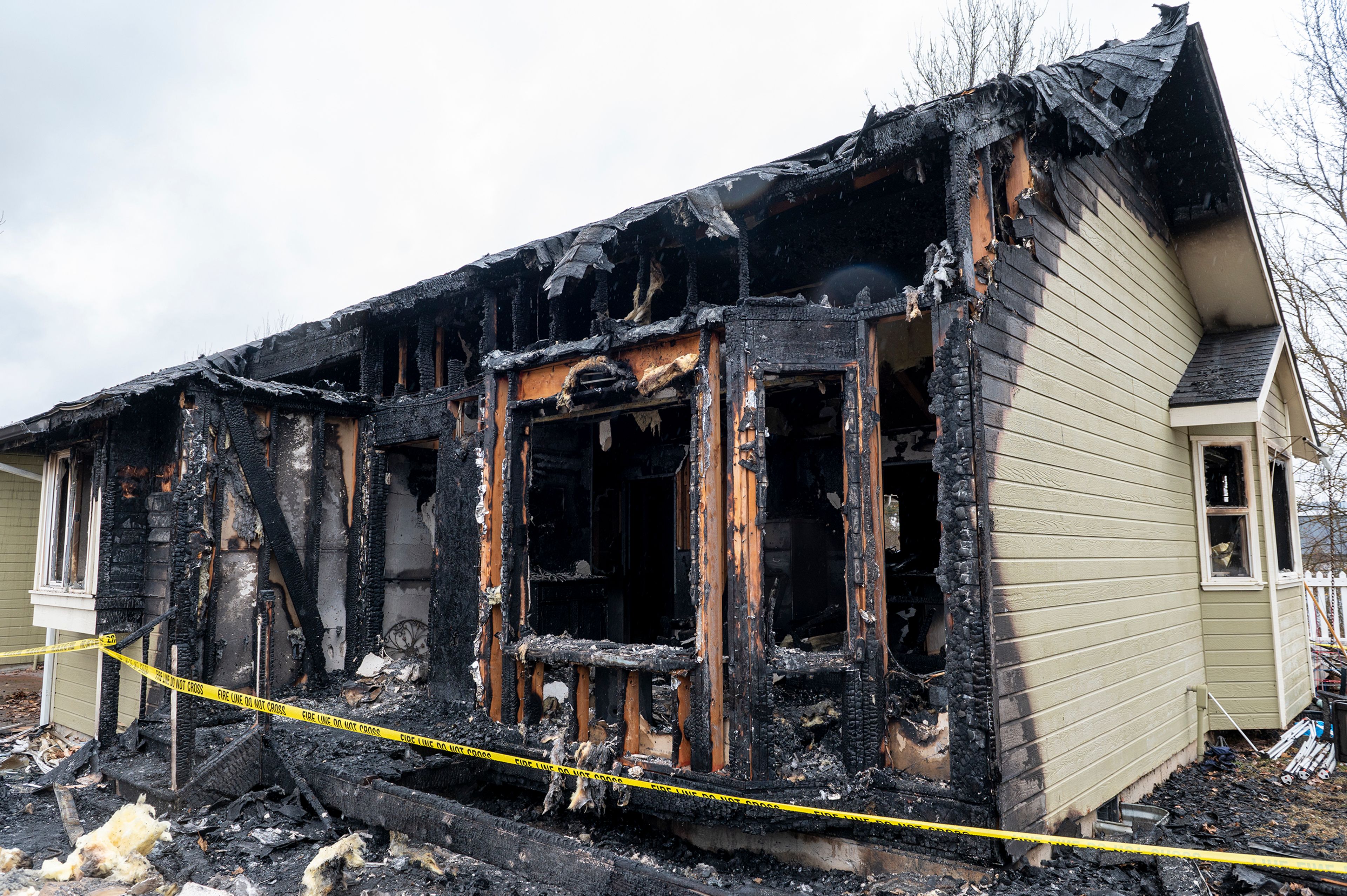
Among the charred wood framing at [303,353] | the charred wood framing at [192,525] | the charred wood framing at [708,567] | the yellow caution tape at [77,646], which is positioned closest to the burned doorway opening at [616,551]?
the charred wood framing at [708,567]

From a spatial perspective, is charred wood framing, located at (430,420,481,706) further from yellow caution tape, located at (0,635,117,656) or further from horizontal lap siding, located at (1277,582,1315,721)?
horizontal lap siding, located at (1277,582,1315,721)

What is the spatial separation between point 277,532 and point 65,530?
3.68 meters

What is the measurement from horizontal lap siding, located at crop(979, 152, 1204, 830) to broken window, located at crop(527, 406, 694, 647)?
3808 mm

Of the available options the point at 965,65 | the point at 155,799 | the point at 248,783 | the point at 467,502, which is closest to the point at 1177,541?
the point at 467,502

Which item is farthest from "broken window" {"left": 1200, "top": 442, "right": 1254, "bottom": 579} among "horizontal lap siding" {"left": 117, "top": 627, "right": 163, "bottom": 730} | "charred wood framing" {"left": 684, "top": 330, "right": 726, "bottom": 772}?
"horizontal lap siding" {"left": 117, "top": 627, "right": 163, "bottom": 730}

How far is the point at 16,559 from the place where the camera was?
602 inches

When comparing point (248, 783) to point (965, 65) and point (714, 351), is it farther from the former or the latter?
point (965, 65)

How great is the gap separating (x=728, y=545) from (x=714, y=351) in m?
1.22

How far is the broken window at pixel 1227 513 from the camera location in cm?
819

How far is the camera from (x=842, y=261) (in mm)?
5672

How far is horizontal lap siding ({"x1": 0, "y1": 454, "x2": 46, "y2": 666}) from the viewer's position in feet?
49.5

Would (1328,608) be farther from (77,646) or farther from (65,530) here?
(65,530)

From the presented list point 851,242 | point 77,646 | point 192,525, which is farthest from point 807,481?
point 77,646

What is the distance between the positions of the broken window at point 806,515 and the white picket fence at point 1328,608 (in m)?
9.51
